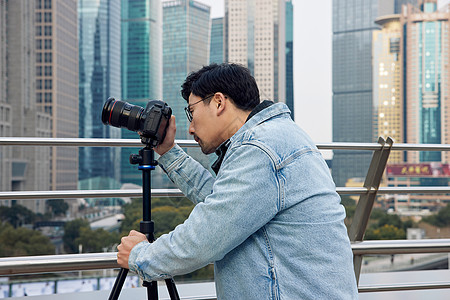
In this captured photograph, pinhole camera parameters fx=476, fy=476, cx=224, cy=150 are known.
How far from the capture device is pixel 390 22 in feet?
188

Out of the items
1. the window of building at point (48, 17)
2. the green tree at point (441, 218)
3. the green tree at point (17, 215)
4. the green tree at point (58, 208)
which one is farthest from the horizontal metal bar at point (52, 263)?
the window of building at point (48, 17)

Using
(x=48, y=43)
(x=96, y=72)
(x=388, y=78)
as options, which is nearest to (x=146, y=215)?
(x=96, y=72)

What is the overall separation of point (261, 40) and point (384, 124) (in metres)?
16.6

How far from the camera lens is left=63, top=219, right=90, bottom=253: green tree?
39.3 m

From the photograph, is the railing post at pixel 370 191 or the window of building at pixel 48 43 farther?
the window of building at pixel 48 43

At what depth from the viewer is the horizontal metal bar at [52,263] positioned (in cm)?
162

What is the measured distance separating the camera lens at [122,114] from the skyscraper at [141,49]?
51826 millimetres

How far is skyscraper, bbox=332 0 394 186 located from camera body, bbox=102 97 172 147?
173 ft

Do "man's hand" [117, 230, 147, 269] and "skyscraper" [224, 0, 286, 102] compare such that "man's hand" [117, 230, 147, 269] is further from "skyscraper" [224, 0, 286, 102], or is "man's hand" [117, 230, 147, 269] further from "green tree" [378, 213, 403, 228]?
"skyscraper" [224, 0, 286, 102]

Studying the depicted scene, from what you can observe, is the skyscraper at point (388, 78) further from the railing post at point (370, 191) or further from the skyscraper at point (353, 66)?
the railing post at point (370, 191)

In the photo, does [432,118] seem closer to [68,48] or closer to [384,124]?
[384,124]

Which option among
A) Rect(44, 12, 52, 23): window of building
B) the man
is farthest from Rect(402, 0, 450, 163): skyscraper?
the man

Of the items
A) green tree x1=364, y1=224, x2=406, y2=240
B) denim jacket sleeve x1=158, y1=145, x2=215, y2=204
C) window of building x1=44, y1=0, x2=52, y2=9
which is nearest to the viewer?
denim jacket sleeve x1=158, y1=145, x2=215, y2=204

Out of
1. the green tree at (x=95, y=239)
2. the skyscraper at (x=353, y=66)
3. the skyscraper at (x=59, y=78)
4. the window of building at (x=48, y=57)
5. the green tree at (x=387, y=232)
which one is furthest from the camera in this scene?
the skyscraper at (x=353, y=66)
